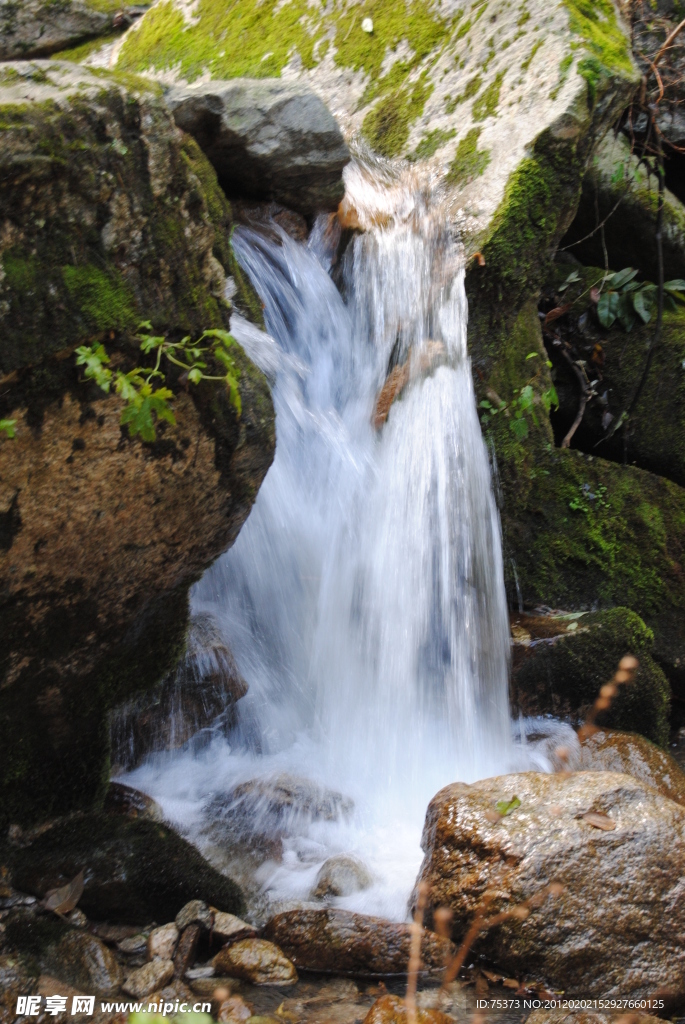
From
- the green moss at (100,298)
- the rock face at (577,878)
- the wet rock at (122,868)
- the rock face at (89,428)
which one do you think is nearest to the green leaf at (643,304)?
the rock face at (577,878)

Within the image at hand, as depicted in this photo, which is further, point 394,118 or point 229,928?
point 394,118

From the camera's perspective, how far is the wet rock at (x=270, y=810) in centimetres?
325

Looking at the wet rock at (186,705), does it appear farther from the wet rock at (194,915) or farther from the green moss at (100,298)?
the green moss at (100,298)

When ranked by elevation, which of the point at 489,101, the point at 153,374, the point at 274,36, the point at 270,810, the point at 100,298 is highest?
the point at 274,36

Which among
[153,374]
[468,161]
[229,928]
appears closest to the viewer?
[153,374]

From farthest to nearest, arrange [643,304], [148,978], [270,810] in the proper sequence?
[643,304]
[270,810]
[148,978]

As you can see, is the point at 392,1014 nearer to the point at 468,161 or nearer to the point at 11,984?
the point at 11,984

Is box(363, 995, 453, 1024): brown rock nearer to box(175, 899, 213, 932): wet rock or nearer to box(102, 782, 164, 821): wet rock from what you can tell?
box(175, 899, 213, 932): wet rock

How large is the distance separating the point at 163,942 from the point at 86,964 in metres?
0.24

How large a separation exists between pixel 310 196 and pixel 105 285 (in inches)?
130

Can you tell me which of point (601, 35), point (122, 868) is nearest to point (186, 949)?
point (122, 868)

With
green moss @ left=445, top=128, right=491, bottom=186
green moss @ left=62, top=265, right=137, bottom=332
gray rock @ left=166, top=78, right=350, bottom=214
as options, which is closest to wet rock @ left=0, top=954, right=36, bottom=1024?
green moss @ left=62, top=265, right=137, bottom=332

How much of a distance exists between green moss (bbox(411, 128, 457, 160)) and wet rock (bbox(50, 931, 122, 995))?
16.3 ft

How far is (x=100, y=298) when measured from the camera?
211 centimetres
